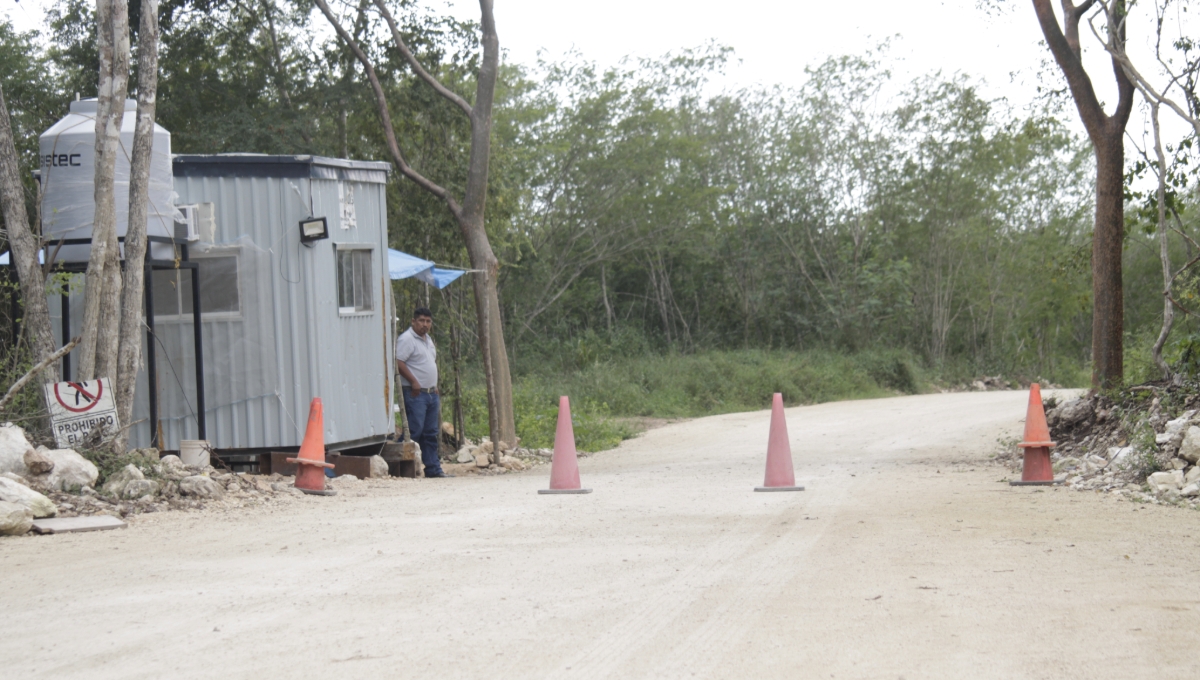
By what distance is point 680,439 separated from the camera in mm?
17484

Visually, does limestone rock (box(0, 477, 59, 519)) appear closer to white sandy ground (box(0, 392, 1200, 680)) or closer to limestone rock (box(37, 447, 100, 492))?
white sandy ground (box(0, 392, 1200, 680))

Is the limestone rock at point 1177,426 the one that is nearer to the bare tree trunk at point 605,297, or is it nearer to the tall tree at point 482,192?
the tall tree at point 482,192

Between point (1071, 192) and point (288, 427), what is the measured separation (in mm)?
32979

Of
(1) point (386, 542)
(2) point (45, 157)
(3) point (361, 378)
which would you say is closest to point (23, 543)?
(1) point (386, 542)

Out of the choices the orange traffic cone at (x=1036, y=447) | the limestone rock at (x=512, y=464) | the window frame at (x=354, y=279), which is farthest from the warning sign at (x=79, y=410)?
the orange traffic cone at (x=1036, y=447)

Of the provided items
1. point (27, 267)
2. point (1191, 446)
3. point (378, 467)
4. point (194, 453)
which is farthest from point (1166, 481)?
point (27, 267)

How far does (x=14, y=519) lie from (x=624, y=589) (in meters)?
4.09

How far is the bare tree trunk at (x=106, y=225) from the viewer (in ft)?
29.8

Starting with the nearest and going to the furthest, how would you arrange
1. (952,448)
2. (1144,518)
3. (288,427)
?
(1144,518) → (288,427) → (952,448)

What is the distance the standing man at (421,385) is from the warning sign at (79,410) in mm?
3628

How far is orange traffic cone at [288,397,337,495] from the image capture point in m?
9.63

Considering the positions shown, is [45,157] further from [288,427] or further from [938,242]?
[938,242]

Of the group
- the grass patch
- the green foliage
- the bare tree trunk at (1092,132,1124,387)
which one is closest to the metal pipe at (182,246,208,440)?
the green foliage

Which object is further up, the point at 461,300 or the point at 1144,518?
the point at 461,300
